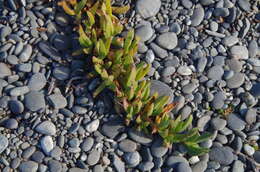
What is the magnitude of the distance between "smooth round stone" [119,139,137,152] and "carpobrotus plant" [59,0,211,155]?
11 cm

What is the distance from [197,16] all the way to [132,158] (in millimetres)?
1192

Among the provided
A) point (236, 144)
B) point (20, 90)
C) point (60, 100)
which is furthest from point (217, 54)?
point (20, 90)

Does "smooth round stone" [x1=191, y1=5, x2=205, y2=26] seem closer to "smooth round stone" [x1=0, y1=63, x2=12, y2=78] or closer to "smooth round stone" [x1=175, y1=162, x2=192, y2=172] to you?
"smooth round stone" [x1=175, y1=162, x2=192, y2=172]

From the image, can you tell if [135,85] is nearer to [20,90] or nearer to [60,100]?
[60,100]

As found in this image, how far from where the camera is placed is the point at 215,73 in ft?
11.0

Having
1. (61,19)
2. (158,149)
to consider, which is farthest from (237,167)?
(61,19)

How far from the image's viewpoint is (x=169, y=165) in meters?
3.01

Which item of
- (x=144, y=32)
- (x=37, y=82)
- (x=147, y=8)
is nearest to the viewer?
(x=37, y=82)

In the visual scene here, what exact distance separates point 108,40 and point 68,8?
1.39 ft

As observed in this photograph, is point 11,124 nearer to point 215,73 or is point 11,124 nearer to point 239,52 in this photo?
point 215,73

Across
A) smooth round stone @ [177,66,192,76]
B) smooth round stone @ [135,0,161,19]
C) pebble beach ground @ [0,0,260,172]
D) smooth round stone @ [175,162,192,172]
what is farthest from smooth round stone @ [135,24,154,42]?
smooth round stone @ [175,162,192,172]

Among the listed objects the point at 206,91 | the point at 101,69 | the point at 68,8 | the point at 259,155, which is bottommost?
the point at 259,155

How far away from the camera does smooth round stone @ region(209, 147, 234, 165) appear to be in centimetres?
307

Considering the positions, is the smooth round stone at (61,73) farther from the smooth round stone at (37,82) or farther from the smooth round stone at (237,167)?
the smooth round stone at (237,167)
